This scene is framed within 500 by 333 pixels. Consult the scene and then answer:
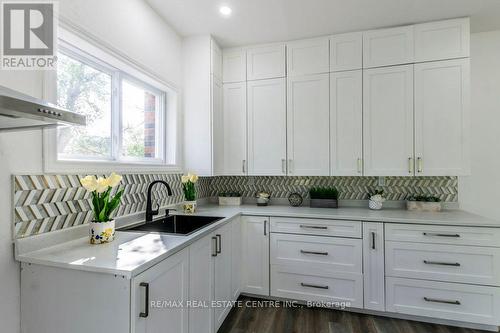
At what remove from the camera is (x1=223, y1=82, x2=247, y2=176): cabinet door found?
2.82m

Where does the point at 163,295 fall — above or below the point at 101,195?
below

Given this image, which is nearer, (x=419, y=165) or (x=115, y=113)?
(x=115, y=113)

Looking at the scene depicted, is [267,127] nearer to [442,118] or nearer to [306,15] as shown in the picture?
[306,15]

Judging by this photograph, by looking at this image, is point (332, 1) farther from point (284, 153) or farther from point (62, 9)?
point (62, 9)

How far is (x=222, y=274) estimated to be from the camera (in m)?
2.00

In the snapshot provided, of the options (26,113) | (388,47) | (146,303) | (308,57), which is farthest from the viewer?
(308,57)

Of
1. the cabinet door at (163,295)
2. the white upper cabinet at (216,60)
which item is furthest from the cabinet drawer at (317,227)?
the white upper cabinet at (216,60)

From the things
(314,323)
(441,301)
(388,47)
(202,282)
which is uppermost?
(388,47)

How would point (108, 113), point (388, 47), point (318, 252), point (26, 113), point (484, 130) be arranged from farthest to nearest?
point (484, 130), point (388, 47), point (318, 252), point (108, 113), point (26, 113)

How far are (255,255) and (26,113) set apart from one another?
2.12m

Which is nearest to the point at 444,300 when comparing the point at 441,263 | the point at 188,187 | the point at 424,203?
the point at 441,263

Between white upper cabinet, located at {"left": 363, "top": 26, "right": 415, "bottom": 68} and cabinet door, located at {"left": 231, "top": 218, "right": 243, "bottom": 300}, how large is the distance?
2.03 metres

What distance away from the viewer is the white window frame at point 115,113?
1.34 meters

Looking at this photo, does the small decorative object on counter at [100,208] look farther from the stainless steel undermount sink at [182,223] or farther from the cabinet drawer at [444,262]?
the cabinet drawer at [444,262]
